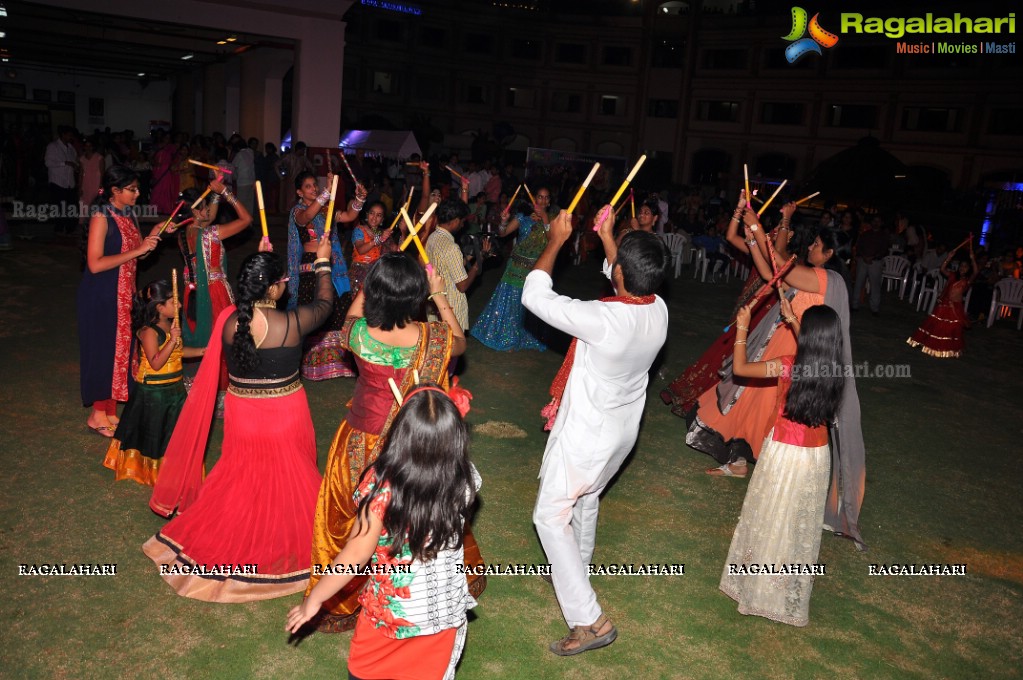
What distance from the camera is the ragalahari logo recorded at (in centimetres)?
3150

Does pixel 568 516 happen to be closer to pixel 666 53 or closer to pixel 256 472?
pixel 256 472

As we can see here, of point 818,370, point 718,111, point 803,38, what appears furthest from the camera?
point 718,111

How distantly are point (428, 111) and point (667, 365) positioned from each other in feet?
118

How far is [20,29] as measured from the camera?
16.3m

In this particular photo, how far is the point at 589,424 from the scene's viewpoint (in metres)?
3.26

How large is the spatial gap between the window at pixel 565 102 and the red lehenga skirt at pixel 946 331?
33402 millimetres

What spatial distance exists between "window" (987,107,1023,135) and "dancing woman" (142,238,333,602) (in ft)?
107

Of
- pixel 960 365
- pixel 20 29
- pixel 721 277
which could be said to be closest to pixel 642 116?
pixel 721 277

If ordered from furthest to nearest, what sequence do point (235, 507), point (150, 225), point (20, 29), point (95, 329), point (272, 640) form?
1. point (20, 29)
2. point (150, 225)
3. point (95, 329)
4. point (235, 507)
5. point (272, 640)

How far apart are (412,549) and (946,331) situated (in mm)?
9861

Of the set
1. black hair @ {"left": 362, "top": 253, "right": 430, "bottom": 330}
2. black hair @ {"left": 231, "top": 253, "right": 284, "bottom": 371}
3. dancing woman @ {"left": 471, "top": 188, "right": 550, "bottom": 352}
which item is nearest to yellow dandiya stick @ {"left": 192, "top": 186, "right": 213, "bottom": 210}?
black hair @ {"left": 231, "top": 253, "right": 284, "bottom": 371}

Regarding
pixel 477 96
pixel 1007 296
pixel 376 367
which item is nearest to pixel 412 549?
pixel 376 367

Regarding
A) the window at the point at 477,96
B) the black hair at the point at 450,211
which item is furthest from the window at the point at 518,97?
the black hair at the point at 450,211

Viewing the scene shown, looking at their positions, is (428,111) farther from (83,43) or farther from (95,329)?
(95,329)
